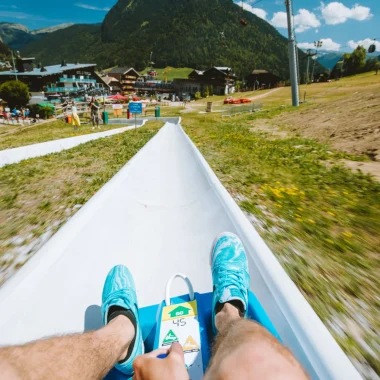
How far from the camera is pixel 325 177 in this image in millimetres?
4496

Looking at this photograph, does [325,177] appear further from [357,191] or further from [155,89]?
[155,89]

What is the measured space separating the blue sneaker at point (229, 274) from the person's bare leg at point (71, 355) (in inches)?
22.3

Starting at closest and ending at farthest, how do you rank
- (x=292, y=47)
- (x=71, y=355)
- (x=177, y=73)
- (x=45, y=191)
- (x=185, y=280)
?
1. (x=71, y=355)
2. (x=185, y=280)
3. (x=45, y=191)
4. (x=292, y=47)
5. (x=177, y=73)

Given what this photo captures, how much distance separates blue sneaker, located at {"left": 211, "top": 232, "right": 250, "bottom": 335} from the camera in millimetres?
1513

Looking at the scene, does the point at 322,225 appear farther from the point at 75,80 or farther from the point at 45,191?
Answer: the point at 75,80

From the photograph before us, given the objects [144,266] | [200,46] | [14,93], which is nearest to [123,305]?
[144,266]

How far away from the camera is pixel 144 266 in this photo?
7.31ft

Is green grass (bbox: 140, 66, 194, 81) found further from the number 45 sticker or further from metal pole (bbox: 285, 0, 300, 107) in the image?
the number 45 sticker

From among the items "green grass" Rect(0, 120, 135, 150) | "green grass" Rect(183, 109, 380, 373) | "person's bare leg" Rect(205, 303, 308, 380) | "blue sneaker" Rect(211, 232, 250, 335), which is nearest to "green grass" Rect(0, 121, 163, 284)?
"blue sneaker" Rect(211, 232, 250, 335)

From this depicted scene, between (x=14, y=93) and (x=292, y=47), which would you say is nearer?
(x=292, y=47)

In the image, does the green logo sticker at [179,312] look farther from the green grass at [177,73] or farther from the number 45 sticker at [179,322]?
the green grass at [177,73]

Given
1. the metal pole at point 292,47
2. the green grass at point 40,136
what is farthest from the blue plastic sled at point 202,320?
the metal pole at point 292,47

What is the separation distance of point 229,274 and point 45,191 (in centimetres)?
368

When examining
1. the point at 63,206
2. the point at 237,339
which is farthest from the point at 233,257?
the point at 63,206
